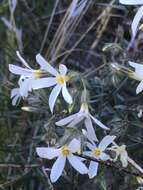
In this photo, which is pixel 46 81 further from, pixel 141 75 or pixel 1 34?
pixel 1 34

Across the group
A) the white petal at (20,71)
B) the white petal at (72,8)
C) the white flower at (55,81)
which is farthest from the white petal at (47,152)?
the white petal at (72,8)

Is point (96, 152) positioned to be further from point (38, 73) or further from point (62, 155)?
point (38, 73)

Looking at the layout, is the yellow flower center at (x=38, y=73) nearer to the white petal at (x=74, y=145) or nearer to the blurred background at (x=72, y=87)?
the blurred background at (x=72, y=87)

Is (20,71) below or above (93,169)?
above

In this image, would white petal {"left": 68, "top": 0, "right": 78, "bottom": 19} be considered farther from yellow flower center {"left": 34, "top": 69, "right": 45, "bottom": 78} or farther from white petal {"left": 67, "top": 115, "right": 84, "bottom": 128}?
white petal {"left": 67, "top": 115, "right": 84, "bottom": 128}

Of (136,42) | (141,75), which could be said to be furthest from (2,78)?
(141,75)

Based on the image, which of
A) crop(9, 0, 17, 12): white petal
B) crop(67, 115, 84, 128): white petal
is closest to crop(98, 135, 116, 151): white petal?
crop(67, 115, 84, 128): white petal

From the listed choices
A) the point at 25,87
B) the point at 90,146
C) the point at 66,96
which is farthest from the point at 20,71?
the point at 90,146
